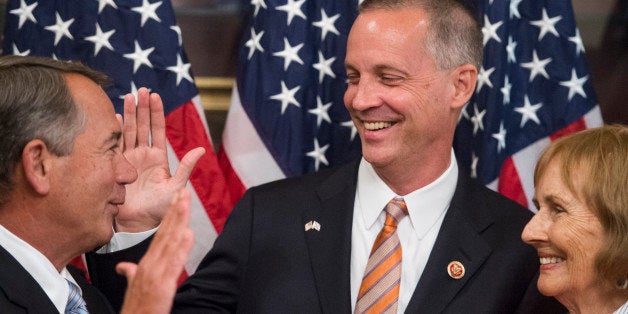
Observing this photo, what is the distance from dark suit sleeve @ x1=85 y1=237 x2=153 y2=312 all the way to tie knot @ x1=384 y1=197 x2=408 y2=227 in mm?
710

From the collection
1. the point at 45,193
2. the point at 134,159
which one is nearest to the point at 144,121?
the point at 134,159

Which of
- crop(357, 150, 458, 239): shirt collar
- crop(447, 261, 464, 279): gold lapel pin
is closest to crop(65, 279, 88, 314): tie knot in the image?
crop(357, 150, 458, 239): shirt collar

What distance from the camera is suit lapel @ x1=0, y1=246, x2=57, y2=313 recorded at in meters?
2.12

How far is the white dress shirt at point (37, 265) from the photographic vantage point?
2.20 m

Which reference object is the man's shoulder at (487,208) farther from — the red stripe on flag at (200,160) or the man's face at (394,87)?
the red stripe on flag at (200,160)

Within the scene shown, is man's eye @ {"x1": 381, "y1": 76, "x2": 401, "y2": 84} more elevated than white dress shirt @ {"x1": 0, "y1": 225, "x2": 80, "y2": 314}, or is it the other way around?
man's eye @ {"x1": 381, "y1": 76, "x2": 401, "y2": 84}

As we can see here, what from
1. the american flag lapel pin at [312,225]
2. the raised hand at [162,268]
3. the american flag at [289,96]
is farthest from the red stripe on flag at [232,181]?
the raised hand at [162,268]

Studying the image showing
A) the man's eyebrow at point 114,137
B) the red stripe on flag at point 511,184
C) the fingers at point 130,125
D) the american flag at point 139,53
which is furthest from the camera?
the red stripe on flag at point 511,184

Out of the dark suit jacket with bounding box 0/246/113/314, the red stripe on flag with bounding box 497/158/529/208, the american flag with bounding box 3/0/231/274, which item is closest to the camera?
the dark suit jacket with bounding box 0/246/113/314

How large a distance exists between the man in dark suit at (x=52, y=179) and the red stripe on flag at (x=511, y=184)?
5.34 ft

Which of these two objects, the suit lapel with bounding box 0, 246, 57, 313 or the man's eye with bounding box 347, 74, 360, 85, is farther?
the man's eye with bounding box 347, 74, 360, 85

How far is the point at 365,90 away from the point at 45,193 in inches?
40.4

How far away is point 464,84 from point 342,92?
72cm

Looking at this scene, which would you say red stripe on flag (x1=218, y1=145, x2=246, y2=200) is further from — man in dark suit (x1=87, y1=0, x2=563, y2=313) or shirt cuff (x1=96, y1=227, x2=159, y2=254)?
shirt cuff (x1=96, y1=227, x2=159, y2=254)
